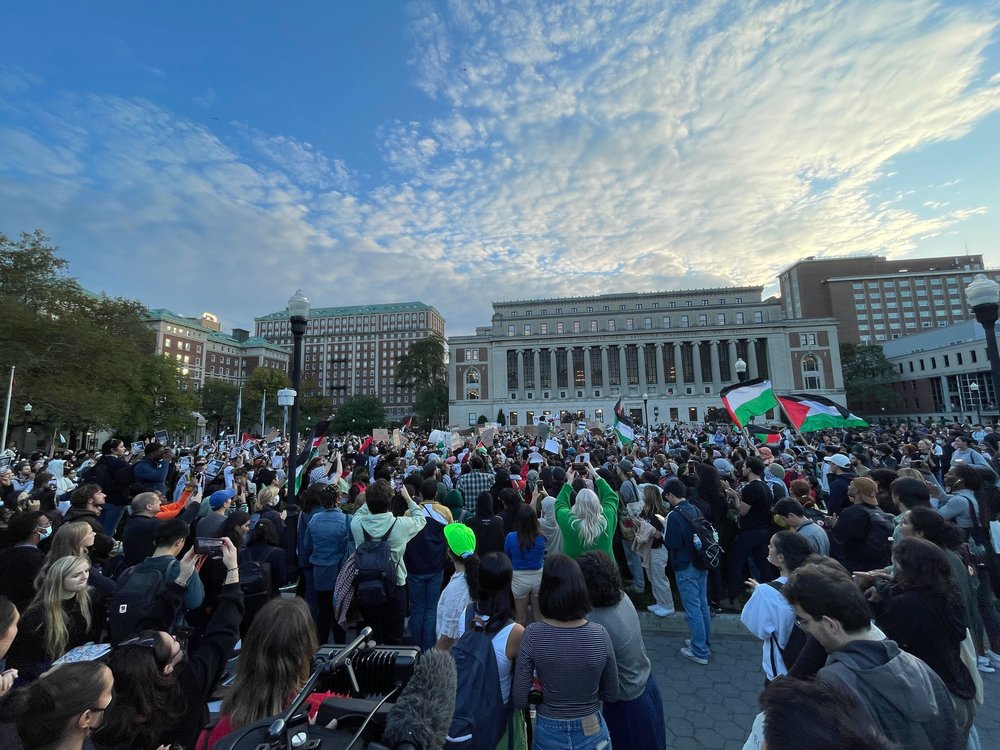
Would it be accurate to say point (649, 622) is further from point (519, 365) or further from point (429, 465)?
point (519, 365)

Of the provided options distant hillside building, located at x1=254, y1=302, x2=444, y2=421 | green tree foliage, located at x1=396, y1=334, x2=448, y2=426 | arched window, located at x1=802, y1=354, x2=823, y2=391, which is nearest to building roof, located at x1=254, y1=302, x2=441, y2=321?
distant hillside building, located at x1=254, y1=302, x2=444, y2=421

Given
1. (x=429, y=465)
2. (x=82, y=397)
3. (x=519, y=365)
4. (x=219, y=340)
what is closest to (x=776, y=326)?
(x=519, y=365)

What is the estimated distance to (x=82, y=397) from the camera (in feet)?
92.6

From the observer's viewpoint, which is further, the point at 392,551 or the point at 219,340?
the point at 219,340

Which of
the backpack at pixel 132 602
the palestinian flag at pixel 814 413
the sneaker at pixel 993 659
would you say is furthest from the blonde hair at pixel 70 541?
the palestinian flag at pixel 814 413

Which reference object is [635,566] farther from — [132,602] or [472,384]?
[472,384]

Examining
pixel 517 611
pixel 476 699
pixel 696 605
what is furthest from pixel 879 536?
pixel 476 699

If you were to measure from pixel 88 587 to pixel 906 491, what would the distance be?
7.75m

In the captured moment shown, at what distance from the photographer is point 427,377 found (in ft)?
277

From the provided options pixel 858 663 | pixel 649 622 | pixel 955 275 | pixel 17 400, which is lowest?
pixel 649 622

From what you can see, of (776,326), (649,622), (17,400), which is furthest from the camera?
(776,326)

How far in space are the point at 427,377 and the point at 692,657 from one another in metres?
80.3

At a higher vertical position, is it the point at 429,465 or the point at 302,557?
the point at 429,465

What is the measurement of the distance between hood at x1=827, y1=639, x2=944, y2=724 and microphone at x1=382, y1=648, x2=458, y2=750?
2.06 m
